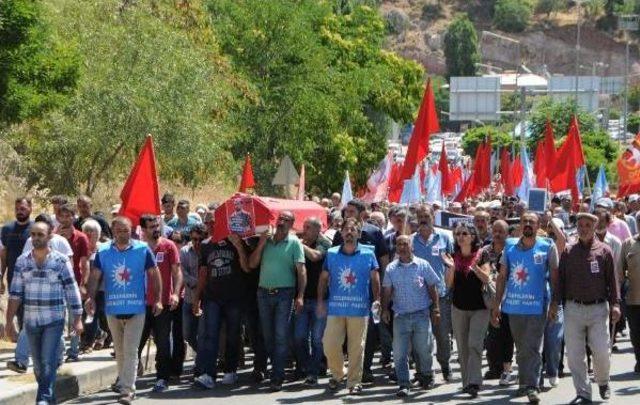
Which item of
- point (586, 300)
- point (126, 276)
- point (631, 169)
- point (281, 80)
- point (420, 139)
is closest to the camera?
point (586, 300)

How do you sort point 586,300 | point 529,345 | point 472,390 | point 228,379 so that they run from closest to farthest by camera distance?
point 586,300, point 529,345, point 472,390, point 228,379

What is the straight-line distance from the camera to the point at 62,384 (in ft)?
47.6

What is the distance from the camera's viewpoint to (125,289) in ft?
45.9

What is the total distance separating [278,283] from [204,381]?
121 cm

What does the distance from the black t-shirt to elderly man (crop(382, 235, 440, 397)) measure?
5.17ft

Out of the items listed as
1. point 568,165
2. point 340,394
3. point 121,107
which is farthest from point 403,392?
point 121,107

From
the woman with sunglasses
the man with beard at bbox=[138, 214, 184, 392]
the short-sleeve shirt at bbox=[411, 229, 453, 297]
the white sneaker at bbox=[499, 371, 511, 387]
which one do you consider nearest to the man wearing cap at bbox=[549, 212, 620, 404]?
the woman with sunglasses

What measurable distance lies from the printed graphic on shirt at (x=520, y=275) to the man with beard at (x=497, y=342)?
67cm

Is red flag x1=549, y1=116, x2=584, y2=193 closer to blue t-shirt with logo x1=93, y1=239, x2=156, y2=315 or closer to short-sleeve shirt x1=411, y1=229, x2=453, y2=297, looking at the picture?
short-sleeve shirt x1=411, y1=229, x2=453, y2=297

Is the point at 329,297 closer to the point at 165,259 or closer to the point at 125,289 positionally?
the point at 165,259

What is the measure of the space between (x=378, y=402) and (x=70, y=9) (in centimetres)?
1961

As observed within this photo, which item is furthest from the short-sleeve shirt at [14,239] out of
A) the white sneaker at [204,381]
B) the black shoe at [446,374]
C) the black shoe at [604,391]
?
the black shoe at [604,391]

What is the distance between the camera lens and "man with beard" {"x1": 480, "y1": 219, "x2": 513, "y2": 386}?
48.2ft

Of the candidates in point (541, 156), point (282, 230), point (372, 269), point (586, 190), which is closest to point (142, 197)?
point (282, 230)
